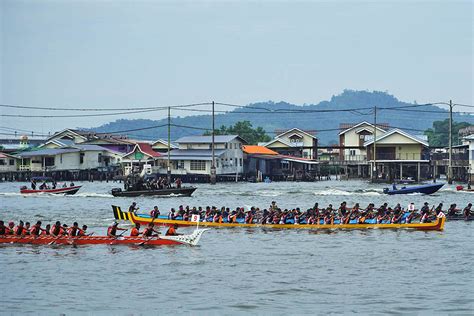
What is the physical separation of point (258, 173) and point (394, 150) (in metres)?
18.2

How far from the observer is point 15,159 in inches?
3720

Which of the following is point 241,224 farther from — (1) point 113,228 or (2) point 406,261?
(2) point 406,261

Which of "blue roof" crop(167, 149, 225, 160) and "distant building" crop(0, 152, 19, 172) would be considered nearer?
"blue roof" crop(167, 149, 225, 160)

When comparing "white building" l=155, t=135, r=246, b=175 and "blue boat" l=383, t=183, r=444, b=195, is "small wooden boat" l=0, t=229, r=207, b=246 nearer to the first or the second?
"blue boat" l=383, t=183, r=444, b=195

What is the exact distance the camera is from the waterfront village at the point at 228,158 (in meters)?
85.9

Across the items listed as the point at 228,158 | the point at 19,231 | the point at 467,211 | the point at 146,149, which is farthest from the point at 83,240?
the point at 146,149

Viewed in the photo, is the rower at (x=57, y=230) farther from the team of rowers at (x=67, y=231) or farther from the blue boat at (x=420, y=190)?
the blue boat at (x=420, y=190)

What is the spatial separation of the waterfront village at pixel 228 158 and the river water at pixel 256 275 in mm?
44235

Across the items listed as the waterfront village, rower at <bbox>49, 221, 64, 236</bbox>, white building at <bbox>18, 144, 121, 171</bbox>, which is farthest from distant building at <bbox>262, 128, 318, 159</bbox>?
rower at <bbox>49, 221, 64, 236</bbox>

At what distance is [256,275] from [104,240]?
840cm

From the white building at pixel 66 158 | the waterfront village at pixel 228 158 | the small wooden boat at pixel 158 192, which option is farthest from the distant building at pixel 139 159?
the small wooden boat at pixel 158 192

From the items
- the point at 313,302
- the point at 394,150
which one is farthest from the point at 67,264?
the point at 394,150

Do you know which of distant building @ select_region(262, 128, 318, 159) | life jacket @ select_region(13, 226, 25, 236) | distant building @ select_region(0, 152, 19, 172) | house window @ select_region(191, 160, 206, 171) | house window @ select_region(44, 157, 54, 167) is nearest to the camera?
life jacket @ select_region(13, 226, 25, 236)

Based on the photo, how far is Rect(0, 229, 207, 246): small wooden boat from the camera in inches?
1250
